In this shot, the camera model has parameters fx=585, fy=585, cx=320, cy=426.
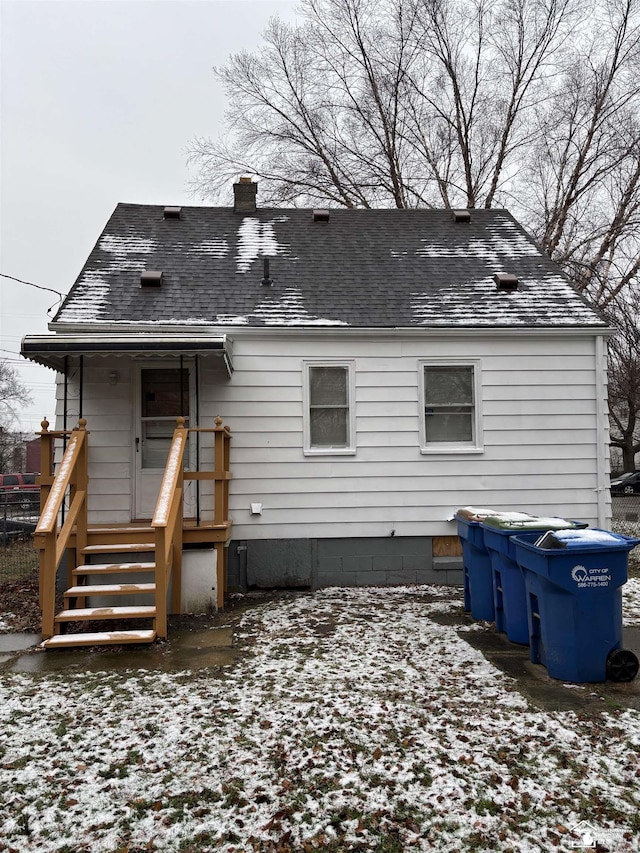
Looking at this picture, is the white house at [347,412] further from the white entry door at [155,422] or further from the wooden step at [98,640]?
the wooden step at [98,640]

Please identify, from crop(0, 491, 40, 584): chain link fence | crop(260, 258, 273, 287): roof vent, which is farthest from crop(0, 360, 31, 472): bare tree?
crop(260, 258, 273, 287): roof vent

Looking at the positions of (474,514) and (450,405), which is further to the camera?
(450,405)

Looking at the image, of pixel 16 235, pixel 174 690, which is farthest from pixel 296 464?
pixel 16 235

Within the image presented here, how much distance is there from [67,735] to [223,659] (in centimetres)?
146

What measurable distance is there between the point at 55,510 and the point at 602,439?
6.60m

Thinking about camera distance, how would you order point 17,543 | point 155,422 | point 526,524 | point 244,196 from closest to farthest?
1. point 526,524
2. point 155,422
3. point 244,196
4. point 17,543

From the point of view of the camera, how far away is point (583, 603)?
4047 millimetres

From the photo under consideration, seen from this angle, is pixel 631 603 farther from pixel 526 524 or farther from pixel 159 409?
pixel 159 409

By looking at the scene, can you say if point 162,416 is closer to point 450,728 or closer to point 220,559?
point 220,559

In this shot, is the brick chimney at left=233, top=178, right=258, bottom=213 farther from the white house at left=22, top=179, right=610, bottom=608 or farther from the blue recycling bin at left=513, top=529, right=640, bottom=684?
the blue recycling bin at left=513, top=529, right=640, bottom=684

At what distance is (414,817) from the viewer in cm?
266

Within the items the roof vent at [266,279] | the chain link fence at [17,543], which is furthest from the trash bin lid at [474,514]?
the chain link fence at [17,543]

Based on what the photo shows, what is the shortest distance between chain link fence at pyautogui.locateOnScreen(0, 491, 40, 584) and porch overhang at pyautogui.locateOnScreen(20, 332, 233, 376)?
3881mm

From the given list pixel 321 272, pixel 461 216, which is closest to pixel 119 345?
pixel 321 272
